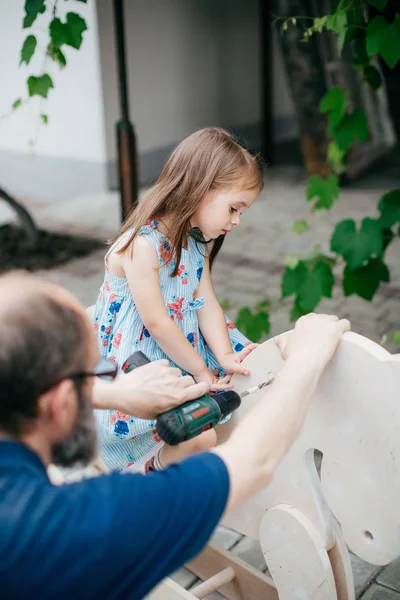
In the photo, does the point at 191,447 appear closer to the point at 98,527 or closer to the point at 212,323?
the point at 212,323

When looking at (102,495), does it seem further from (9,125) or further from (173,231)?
(9,125)

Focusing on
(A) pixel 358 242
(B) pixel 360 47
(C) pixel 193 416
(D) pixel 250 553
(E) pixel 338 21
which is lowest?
(D) pixel 250 553

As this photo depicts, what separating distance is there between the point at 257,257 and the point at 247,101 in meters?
3.64

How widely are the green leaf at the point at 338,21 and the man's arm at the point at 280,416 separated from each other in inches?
53.7

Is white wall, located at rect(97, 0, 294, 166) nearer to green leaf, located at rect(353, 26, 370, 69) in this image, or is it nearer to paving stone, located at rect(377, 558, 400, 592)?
green leaf, located at rect(353, 26, 370, 69)

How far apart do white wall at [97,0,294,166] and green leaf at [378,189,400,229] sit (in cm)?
432

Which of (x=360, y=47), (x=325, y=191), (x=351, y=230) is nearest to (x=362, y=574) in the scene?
(x=351, y=230)

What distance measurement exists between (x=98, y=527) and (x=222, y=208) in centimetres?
115

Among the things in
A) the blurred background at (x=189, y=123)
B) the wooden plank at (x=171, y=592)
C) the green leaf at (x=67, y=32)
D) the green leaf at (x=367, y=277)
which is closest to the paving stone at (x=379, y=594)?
the wooden plank at (x=171, y=592)

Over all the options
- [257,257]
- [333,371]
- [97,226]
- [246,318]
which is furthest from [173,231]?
[97,226]

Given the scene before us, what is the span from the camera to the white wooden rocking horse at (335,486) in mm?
1529

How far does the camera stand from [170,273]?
2.14m

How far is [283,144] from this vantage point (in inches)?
340

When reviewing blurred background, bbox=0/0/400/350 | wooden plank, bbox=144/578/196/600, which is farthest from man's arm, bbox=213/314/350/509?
blurred background, bbox=0/0/400/350
